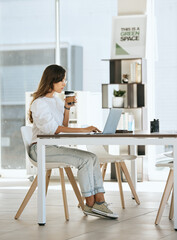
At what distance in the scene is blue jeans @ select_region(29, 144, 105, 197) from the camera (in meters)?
4.12

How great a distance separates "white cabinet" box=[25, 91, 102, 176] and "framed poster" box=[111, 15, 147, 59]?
2.40 ft

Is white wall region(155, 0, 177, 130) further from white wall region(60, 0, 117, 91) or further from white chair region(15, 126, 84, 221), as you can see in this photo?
white chair region(15, 126, 84, 221)

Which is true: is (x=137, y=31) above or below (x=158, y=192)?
above

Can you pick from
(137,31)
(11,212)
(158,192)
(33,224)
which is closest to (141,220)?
(33,224)

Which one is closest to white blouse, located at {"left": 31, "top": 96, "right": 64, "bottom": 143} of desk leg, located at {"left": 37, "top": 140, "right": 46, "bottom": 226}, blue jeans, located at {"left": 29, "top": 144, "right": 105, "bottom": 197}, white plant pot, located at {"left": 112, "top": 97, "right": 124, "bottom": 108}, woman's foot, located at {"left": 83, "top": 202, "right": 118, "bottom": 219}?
blue jeans, located at {"left": 29, "top": 144, "right": 105, "bottom": 197}

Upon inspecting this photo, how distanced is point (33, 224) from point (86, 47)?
4.36 metres

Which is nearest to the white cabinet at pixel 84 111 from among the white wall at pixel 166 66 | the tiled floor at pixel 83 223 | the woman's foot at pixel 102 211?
the white wall at pixel 166 66

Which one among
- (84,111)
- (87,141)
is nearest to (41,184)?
(87,141)

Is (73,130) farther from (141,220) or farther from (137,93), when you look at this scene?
(137,93)

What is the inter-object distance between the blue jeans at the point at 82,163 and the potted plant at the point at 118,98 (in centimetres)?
279

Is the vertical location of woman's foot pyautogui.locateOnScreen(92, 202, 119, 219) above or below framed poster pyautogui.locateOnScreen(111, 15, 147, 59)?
below

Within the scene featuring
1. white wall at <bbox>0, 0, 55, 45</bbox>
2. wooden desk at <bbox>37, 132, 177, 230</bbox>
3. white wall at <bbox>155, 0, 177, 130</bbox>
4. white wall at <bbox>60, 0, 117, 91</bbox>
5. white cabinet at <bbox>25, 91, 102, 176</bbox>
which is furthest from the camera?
white wall at <bbox>0, 0, 55, 45</bbox>

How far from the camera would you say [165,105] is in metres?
7.56

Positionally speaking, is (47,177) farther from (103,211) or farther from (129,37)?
(129,37)
